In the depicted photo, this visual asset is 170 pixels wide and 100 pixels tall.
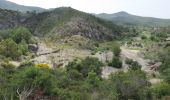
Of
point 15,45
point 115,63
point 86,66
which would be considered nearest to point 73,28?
point 15,45

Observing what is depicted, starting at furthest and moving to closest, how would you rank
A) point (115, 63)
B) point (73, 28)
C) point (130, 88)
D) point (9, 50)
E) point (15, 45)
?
point (73, 28), point (15, 45), point (9, 50), point (115, 63), point (130, 88)

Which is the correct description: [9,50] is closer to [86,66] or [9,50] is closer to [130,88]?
[86,66]

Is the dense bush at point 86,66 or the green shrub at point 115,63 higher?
the dense bush at point 86,66

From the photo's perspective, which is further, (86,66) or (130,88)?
(86,66)

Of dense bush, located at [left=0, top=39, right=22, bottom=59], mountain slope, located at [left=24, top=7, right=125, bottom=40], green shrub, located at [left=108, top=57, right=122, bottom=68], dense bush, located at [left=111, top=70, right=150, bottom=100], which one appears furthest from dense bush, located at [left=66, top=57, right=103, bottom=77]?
mountain slope, located at [left=24, top=7, right=125, bottom=40]

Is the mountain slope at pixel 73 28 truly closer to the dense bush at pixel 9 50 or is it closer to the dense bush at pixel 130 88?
the dense bush at pixel 9 50

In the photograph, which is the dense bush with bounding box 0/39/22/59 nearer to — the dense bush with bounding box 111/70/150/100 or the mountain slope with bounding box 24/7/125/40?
the dense bush with bounding box 111/70/150/100

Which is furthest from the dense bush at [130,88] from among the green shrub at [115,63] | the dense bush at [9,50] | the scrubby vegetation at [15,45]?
the scrubby vegetation at [15,45]

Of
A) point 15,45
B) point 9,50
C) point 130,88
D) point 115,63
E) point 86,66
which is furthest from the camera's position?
point 15,45

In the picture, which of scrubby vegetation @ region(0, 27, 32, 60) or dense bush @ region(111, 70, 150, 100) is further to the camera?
scrubby vegetation @ region(0, 27, 32, 60)

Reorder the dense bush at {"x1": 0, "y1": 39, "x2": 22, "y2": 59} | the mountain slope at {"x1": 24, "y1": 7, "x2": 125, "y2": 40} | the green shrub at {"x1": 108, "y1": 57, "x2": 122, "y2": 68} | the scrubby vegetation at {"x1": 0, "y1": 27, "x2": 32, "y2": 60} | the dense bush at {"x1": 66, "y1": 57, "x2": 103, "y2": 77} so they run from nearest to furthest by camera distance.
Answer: the dense bush at {"x1": 66, "y1": 57, "x2": 103, "y2": 77}
the green shrub at {"x1": 108, "y1": 57, "x2": 122, "y2": 68}
the dense bush at {"x1": 0, "y1": 39, "x2": 22, "y2": 59}
the scrubby vegetation at {"x1": 0, "y1": 27, "x2": 32, "y2": 60}
the mountain slope at {"x1": 24, "y1": 7, "x2": 125, "y2": 40}

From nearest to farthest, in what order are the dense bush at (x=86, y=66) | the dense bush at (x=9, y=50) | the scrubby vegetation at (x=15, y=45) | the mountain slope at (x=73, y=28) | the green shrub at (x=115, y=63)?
the dense bush at (x=86, y=66) < the green shrub at (x=115, y=63) < the dense bush at (x=9, y=50) < the scrubby vegetation at (x=15, y=45) < the mountain slope at (x=73, y=28)

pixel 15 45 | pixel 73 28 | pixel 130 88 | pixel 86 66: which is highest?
pixel 130 88

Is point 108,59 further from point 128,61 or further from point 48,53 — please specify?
point 48,53
